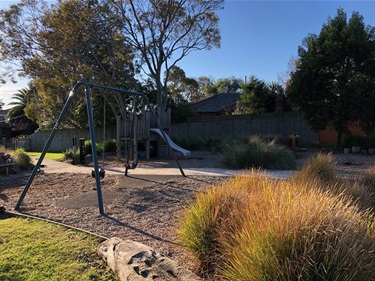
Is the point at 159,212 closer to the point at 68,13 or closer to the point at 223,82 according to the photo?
the point at 68,13

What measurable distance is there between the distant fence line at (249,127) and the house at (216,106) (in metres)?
10.5

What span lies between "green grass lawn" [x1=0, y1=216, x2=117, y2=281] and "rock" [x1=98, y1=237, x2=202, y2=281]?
5.7 inches

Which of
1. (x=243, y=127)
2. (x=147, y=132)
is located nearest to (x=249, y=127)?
(x=243, y=127)

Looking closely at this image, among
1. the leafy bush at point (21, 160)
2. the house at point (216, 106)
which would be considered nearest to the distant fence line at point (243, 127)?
the house at point (216, 106)

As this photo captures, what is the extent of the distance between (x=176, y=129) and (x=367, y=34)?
1330 cm

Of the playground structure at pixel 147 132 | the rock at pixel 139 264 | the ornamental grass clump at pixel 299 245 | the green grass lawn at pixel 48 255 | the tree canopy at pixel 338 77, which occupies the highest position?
the tree canopy at pixel 338 77

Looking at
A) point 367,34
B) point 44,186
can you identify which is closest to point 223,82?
point 367,34

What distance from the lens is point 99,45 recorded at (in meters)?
17.4

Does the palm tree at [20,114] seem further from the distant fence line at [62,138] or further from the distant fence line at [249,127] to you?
the distant fence line at [249,127]

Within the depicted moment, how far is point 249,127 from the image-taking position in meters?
22.5

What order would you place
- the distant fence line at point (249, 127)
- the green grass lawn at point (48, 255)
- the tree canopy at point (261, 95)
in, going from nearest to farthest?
the green grass lawn at point (48, 255)
the distant fence line at point (249, 127)
the tree canopy at point (261, 95)

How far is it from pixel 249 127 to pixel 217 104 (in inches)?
612

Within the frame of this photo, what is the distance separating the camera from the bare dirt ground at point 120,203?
183 inches

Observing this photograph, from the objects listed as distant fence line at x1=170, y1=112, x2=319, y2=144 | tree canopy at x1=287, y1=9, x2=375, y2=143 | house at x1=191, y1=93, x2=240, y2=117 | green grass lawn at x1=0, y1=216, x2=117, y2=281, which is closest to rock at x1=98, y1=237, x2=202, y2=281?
green grass lawn at x1=0, y1=216, x2=117, y2=281
